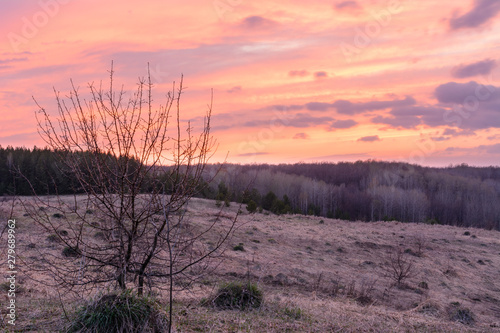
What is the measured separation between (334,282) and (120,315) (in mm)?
12174

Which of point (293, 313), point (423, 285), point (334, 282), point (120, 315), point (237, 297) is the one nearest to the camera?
point (120, 315)

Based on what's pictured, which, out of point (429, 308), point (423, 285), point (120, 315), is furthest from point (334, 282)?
point (120, 315)

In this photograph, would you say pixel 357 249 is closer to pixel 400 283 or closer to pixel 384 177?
pixel 400 283

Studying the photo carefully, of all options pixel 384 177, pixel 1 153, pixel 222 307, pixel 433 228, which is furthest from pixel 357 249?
pixel 384 177

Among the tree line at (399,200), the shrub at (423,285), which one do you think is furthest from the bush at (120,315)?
the tree line at (399,200)

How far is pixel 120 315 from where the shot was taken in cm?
461

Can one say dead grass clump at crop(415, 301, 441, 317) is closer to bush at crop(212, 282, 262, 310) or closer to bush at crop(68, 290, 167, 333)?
bush at crop(212, 282, 262, 310)

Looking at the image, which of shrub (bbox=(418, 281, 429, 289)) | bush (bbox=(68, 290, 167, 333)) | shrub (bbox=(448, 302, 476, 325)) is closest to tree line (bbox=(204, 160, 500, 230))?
shrub (bbox=(418, 281, 429, 289))

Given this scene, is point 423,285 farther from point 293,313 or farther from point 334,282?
point 293,313

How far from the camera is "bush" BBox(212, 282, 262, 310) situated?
278 inches

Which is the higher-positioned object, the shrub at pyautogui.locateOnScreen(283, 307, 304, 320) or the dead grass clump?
the shrub at pyautogui.locateOnScreen(283, 307, 304, 320)

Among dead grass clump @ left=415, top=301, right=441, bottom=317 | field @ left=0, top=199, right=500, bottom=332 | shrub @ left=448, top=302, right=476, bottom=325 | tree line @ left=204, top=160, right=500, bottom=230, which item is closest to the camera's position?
field @ left=0, top=199, right=500, bottom=332

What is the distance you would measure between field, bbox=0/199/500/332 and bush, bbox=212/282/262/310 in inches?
9.1

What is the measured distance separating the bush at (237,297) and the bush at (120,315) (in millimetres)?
2299
